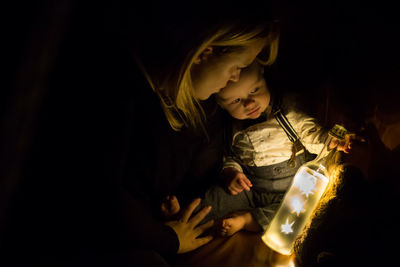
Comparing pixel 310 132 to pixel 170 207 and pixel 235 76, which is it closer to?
pixel 235 76

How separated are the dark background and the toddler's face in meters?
0.09

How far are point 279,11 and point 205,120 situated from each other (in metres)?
0.39

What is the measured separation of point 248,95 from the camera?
0.79 metres

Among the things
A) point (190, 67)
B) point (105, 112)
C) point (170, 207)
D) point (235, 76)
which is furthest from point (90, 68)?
point (170, 207)

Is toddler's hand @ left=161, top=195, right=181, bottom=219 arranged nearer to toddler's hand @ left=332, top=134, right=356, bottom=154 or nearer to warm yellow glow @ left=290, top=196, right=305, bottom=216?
warm yellow glow @ left=290, top=196, right=305, bottom=216

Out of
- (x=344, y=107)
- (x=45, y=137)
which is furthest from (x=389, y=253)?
(x=45, y=137)

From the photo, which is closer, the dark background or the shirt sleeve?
the dark background

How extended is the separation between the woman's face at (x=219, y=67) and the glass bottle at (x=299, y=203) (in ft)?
1.03

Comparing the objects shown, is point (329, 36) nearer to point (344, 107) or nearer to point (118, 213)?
point (344, 107)

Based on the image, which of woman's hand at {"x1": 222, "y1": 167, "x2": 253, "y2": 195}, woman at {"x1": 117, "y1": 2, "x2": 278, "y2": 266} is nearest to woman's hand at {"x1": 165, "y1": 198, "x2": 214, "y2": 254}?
woman at {"x1": 117, "y1": 2, "x2": 278, "y2": 266}

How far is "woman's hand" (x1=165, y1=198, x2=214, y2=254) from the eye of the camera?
0.82 meters

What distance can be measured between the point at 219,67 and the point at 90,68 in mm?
343

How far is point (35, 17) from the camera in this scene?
0.56 metres

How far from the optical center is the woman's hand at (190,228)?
A: 824 mm
